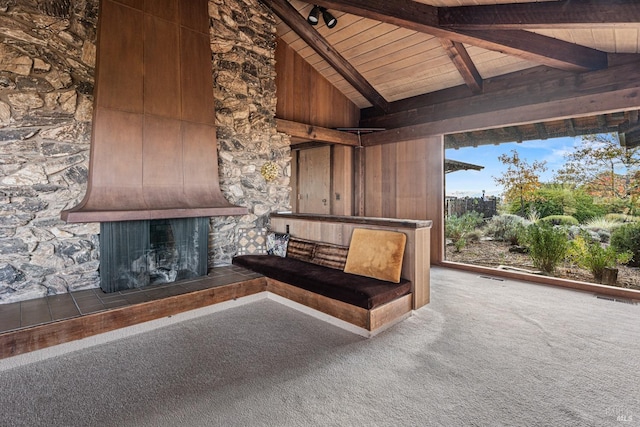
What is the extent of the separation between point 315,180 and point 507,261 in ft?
13.5

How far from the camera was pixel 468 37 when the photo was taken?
3689 mm

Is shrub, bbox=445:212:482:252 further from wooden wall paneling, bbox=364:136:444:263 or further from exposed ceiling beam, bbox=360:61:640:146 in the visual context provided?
exposed ceiling beam, bbox=360:61:640:146

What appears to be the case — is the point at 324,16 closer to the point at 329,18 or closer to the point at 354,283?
the point at 329,18

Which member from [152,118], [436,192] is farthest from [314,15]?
[436,192]

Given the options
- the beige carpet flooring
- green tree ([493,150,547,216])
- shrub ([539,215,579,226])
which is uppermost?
green tree ([493,150,547,216])

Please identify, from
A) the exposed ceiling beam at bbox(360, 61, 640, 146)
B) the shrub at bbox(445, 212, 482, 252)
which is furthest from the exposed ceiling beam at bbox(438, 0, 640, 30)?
the shrub at bbox(445, 212, 482, 252)

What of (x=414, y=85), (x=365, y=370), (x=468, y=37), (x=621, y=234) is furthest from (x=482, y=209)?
(x=365, y=370)

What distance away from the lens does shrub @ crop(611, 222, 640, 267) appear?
3998 mm

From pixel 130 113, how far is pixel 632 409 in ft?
15.2

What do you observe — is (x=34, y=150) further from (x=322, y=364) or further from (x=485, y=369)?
(x=485, y=369)

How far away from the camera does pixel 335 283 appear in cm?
303

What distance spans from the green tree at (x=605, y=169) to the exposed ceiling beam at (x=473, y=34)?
105cm

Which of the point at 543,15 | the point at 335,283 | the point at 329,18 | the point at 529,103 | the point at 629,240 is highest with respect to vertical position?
the point at 329,18

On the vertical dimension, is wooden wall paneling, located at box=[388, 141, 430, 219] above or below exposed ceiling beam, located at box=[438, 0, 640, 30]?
below
